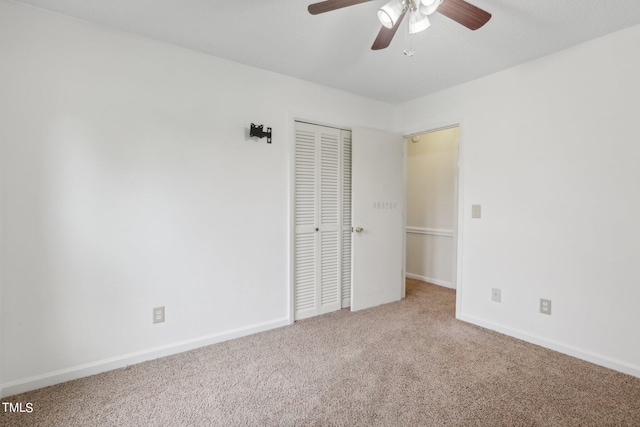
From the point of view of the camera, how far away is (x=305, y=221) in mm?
3061

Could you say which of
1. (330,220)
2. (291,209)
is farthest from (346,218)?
(291,209)

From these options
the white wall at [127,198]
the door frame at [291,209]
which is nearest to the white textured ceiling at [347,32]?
the white wall at [127,198]

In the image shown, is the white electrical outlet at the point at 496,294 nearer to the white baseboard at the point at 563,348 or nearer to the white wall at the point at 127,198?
the white baseboard at the point at 563,348

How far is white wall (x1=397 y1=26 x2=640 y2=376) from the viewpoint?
2.11 m

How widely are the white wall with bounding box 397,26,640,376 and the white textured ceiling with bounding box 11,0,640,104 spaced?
24 centimetres

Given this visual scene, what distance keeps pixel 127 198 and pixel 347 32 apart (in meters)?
1.94

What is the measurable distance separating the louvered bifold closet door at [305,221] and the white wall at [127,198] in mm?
155

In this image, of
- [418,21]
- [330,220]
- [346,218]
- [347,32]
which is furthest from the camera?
[346,218]

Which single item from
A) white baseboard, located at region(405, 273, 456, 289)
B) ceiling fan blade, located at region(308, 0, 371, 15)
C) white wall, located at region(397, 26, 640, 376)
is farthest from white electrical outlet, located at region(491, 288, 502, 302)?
ceiling fan blade, located at region(308, 0, 371, 15)

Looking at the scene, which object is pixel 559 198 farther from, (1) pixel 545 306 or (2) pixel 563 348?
(2) pixel 563 348

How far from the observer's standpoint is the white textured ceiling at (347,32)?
1.85 metres

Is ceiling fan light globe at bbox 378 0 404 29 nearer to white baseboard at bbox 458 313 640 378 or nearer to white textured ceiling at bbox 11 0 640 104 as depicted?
white textured ceiling at bbox 11 0 640 104

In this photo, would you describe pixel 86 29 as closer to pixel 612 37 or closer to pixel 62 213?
pixel 62 213

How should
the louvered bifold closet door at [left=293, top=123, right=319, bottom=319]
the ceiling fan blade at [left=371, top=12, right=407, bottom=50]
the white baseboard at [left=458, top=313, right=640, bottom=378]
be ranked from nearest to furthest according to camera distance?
the ceiling fan blade at [left=371, top=12, right=407, bottom=50]
the white baseboard at [left=458, top=313, right=640, bottom=378]
the louvered bifold closet door at [left=293, top=123, right=319, bottom=319]
